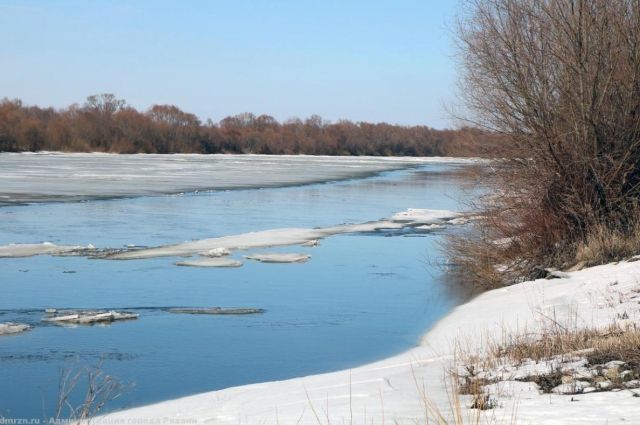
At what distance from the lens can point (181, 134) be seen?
279 feet

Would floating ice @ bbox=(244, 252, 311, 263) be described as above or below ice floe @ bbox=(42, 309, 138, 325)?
above

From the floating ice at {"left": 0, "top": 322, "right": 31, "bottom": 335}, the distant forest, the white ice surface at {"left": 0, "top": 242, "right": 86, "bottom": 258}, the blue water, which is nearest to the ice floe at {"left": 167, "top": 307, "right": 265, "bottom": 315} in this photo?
the blue water

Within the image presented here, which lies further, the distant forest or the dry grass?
the distant forest

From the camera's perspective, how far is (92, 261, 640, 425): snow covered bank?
555 centimetres

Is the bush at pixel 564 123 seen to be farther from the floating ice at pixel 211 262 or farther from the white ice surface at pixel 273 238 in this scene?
the white ice surface at pixel 273 238

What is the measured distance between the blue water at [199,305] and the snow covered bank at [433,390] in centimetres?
63

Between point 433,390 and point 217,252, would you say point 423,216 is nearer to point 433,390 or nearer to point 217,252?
point 217,252

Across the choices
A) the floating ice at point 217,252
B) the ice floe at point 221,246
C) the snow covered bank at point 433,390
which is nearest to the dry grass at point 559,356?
the snow covered bank at point 433,390

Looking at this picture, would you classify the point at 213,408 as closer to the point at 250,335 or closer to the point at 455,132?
the point at 250,335

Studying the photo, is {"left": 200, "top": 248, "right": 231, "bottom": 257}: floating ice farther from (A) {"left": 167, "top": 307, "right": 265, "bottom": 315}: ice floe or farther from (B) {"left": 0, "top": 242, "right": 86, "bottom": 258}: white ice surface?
(A) {"left": 167, "top": 307, "right": 265, "bottom": 315}: ice floe

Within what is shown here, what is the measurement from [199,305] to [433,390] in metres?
5.84

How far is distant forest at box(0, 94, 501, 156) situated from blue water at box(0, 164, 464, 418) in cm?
5269

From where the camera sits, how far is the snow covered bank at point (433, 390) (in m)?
5.55

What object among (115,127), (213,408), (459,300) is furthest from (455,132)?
(115,127)
